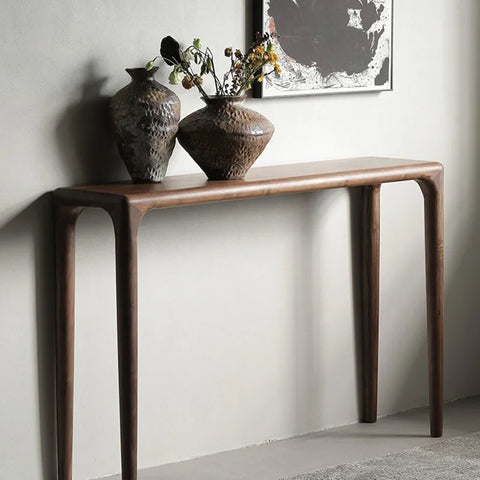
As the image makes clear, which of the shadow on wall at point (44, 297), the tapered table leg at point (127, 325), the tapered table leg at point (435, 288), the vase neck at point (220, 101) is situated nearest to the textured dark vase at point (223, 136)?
the vase neck at point (220, 101)

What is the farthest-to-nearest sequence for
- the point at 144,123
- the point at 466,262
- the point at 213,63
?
the point at 466,262, the point at 213,63, the point at 144,123

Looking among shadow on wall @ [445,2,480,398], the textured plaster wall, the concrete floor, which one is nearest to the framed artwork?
the textured plaster wall

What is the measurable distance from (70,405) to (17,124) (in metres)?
0.78

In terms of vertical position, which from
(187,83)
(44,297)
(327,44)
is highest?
(327,44)

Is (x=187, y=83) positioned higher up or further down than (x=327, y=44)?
further down

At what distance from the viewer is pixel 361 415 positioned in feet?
12.1

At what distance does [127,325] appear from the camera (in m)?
2.74

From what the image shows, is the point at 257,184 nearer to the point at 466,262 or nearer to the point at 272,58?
the point at 272,58

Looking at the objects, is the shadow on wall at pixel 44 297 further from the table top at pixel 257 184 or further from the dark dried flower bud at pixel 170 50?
the dark dried flower bud at pixel 170 50

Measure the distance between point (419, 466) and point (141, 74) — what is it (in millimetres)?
1430

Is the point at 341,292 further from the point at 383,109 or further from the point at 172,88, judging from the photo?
the point at 172,88

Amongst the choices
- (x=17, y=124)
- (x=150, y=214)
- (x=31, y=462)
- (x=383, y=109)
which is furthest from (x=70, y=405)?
(x=383, y=109)

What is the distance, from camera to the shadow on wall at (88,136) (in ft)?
9.55

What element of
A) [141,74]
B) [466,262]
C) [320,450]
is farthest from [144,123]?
[466,262]
